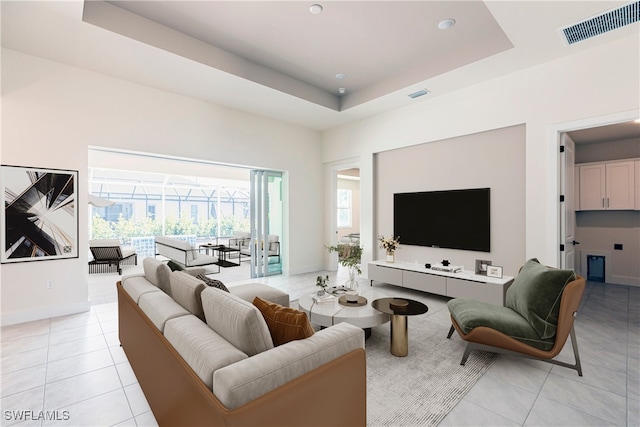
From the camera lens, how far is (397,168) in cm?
572

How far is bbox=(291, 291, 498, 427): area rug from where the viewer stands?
6.63ft

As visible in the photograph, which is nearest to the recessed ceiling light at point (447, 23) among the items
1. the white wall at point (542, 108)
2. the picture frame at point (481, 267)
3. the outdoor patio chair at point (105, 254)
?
the white wall at point (542, 108)

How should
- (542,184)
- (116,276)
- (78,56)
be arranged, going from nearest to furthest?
(78,56) → (542,184) → (116,276)

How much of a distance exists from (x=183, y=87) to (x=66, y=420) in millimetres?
4323

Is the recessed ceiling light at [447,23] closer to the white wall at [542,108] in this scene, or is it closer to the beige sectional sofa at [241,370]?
the white wall at [542,108]

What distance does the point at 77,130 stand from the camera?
13.3 feet

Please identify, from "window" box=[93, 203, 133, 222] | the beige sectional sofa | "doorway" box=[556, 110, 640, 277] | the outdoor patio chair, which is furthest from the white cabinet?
"window" box=[93, 203, 133, 222]

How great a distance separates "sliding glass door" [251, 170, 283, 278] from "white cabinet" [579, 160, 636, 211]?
6181mm

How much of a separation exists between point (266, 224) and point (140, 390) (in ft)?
14.1

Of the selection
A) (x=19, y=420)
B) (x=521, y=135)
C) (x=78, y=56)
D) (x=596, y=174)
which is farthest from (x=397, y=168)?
(x=19, y=420)

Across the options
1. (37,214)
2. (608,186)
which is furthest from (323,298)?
(608,186)

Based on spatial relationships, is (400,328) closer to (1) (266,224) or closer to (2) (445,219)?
(2) (445,219)

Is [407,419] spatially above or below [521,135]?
below

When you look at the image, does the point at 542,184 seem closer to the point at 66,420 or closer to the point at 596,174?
the point at 596,174
